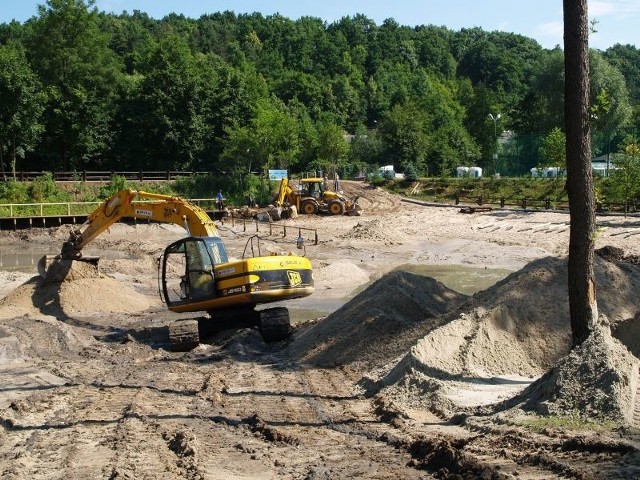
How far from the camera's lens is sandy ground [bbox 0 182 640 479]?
8.71 meters

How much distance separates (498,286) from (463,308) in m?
0.96

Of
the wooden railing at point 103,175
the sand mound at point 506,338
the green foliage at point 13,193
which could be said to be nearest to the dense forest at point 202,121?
the wooden railing at point 103,175

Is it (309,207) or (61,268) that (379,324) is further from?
(309,207)

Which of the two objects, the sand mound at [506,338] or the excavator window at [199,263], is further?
the excavator window at [199,263]

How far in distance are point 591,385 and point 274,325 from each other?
31.0ft

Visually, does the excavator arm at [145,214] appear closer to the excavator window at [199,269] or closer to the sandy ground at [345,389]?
the excavator window at [199,269]

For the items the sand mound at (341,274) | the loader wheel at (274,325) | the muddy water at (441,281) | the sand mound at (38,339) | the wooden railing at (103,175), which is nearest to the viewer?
the sand mound at (38,339)

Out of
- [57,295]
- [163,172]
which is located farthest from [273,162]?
[57,295]

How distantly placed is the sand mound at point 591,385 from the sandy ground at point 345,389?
0.02 metres

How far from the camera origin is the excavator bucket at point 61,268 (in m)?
23.6

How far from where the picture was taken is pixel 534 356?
13.2m

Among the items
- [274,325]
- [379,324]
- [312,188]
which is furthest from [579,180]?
[312,188]

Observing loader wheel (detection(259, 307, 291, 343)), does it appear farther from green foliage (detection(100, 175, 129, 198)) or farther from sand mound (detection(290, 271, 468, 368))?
green foliage (detection(100, 175, 129, 198))

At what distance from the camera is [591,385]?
9750 millimetres
